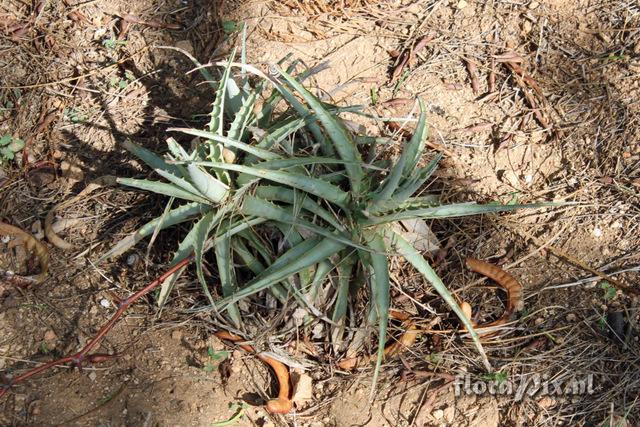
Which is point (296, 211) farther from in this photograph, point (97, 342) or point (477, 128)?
point (477, 128)

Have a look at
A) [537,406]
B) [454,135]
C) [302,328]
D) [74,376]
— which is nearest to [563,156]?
[454,135]

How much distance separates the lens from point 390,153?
2.82 metres

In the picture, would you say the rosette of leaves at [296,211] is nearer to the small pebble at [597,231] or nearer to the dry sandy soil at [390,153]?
the dry sandy soil at [390,153]

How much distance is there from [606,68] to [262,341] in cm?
199

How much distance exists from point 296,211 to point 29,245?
124cm

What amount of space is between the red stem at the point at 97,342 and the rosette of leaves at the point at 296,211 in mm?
103

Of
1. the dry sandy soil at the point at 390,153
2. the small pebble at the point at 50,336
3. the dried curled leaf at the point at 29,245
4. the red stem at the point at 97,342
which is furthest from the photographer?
the dried curled leaf at the point at 29,245

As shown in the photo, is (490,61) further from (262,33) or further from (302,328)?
(302,328)

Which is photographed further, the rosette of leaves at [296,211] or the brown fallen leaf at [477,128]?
the brown fallen leaf at [477,128]

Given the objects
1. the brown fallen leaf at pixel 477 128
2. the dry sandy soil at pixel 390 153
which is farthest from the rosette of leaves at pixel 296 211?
the brown fallen leaf at pixel 477 128

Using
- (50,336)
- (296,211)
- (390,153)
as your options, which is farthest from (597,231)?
(50,336)

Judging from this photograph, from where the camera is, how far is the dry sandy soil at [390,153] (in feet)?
7.98

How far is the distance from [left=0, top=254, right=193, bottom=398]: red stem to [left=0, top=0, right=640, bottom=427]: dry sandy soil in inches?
5.7

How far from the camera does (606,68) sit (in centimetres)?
305
